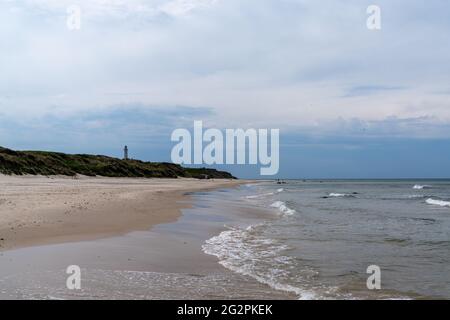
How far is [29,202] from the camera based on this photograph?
17.2 metres

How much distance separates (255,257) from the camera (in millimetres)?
10016

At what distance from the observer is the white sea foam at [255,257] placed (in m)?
7.73

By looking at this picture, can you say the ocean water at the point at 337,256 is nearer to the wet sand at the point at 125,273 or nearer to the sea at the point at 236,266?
the sea at the point at 236,266

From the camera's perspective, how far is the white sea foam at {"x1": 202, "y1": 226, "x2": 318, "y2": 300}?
7.73m

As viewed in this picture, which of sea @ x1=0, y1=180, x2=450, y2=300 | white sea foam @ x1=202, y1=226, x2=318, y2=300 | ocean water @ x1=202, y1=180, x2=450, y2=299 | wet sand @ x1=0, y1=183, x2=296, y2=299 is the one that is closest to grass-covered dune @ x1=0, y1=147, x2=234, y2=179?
ocean water @ x1=202, y1=180, x2=450, y2=299

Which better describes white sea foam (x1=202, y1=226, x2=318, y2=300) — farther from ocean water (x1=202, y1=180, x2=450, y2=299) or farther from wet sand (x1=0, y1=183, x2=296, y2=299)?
wet sand (x1=0, y1=183, x2=296, y2=299)

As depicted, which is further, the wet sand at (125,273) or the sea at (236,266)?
the sea at (236,266)

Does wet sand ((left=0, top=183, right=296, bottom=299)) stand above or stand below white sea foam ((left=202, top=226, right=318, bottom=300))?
above

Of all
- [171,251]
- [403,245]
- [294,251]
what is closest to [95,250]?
[171,251]

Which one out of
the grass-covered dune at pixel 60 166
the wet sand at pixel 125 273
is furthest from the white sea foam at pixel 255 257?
the grass-covered dune at pixel 60 166

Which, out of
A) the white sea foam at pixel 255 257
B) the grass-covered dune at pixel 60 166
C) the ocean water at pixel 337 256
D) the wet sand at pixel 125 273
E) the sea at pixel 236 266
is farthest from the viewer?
the grass-covered dune at pixel 60 166

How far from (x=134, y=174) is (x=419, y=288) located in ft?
243

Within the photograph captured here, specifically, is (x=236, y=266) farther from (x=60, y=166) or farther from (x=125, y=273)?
(x=60, y=166)

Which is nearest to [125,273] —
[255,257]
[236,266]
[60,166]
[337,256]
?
[236,266]
